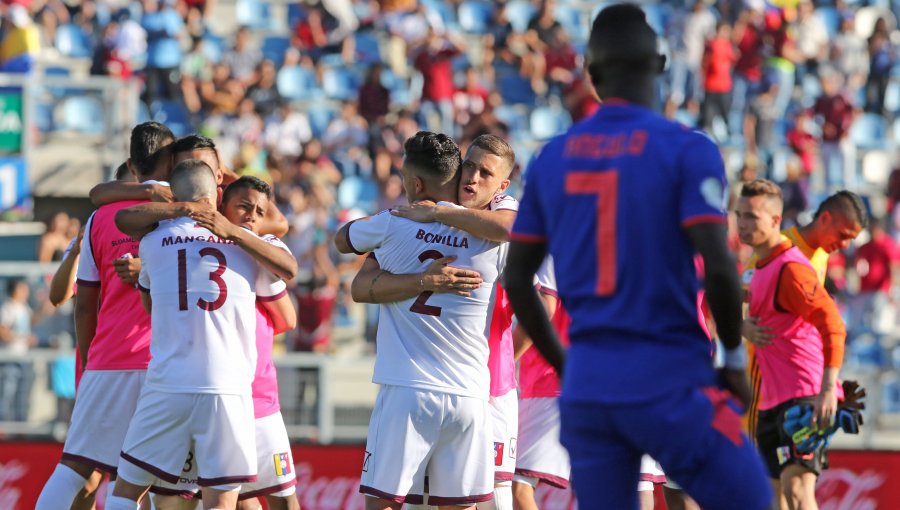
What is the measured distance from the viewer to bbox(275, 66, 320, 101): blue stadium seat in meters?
19.1

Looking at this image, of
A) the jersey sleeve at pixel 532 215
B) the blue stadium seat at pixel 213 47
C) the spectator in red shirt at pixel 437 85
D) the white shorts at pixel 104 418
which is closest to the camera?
the jersey sleeve at pixel 532 215

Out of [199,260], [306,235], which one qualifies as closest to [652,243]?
[199,260]

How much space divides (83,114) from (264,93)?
3.43m

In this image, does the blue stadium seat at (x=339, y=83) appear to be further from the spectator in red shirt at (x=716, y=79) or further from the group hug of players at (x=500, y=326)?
the group hug of players at (x=500, y=326)

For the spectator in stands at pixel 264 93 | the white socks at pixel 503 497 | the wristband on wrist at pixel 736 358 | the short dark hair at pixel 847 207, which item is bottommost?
the white socks at pixel 503 497

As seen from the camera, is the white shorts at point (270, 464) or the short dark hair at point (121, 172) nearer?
the white shorts at point (270, 464)

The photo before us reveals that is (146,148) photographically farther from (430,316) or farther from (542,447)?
(542,447)

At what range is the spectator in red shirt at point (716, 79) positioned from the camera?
1948 cm

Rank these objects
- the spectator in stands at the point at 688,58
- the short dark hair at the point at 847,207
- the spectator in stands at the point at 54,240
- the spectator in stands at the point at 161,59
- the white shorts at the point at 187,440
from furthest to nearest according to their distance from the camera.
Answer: the spectator in stands at the point at 688,58 < the spectator in stands at the point at 161,59 < the spectator in stands at the point at 54,240 < the short dark hair at the point at 847,207 < the white shorts at the point at 187,440

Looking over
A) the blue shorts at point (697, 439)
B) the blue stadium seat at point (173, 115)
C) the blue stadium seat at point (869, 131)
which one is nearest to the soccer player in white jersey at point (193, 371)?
the blue shorts at point (697, 439)

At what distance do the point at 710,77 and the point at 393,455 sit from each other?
48.2 ft

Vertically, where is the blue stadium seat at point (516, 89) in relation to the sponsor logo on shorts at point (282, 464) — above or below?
above

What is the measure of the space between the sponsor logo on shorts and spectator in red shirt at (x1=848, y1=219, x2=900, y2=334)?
32.7 feet

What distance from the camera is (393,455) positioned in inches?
229
